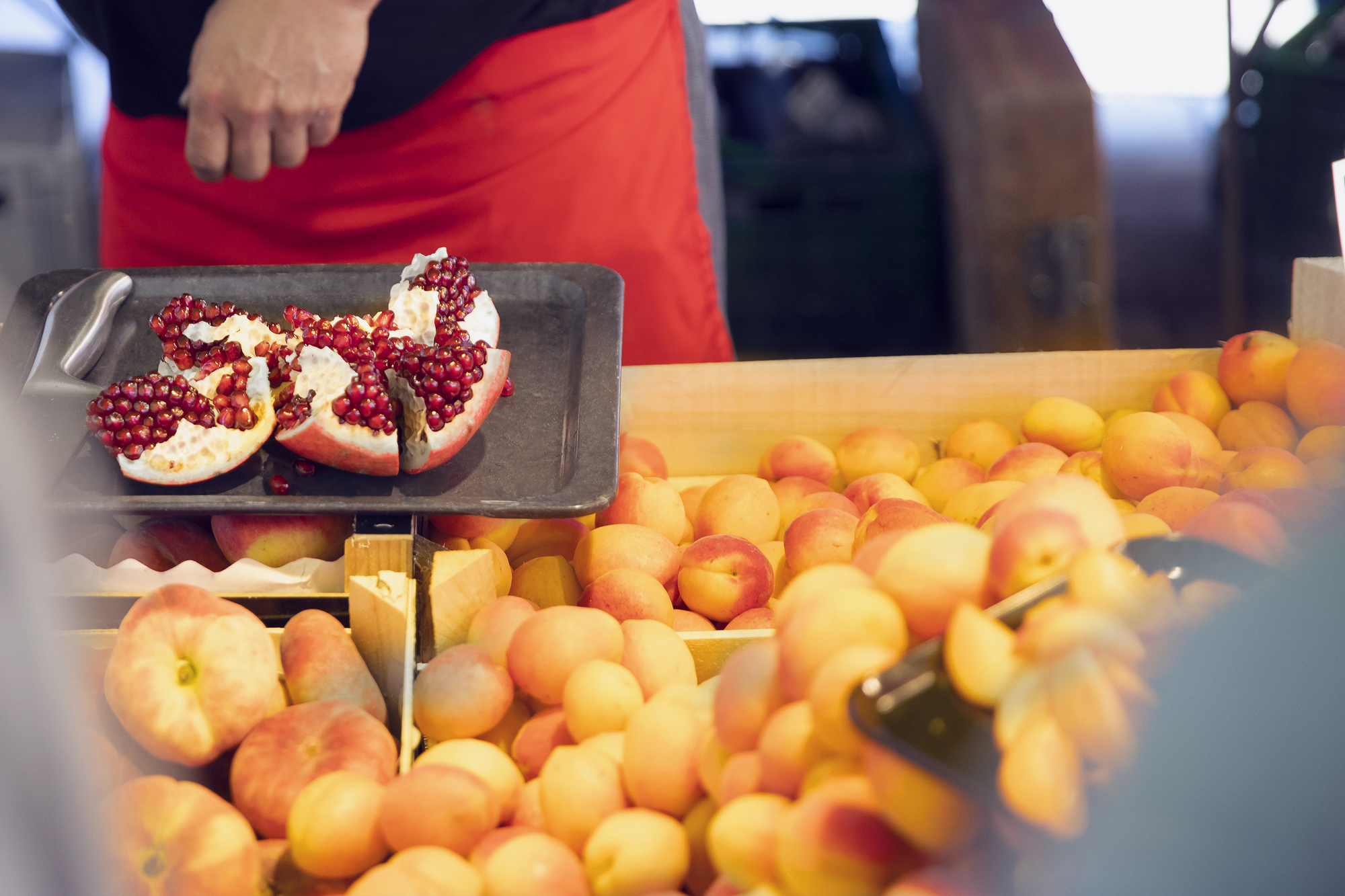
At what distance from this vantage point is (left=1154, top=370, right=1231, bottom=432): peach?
1.06 m

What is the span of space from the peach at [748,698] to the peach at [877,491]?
18.7 inches

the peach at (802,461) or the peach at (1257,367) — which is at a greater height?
the peach at (1257,367)

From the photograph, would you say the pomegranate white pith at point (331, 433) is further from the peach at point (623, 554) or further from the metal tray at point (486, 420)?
the peach at point (623, 554)

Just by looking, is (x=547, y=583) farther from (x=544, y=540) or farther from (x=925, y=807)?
(x=925, y=807)

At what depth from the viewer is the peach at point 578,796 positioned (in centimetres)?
59

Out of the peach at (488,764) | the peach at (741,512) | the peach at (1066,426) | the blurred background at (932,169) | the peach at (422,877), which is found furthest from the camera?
the blurred background at (932,169)

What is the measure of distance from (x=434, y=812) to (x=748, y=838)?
188 millimetres

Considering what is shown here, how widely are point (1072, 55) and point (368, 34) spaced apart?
1.81 meters

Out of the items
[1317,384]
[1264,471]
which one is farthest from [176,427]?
[1317,384]

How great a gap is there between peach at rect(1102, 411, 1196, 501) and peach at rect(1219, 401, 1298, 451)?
A: 0.31ft

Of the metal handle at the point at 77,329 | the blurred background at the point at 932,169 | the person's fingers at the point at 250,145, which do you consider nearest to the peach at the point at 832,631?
the metal handle at the point at 77,329

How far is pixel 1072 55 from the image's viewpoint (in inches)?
97.8

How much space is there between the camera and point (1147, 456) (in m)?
0.93

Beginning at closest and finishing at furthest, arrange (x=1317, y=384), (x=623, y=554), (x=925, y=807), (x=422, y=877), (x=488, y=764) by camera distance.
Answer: (x=925, y=807) < (x=422, y=877) < (x=488, y=764) < (x=623, y=554) < (x=1317, y=384)
